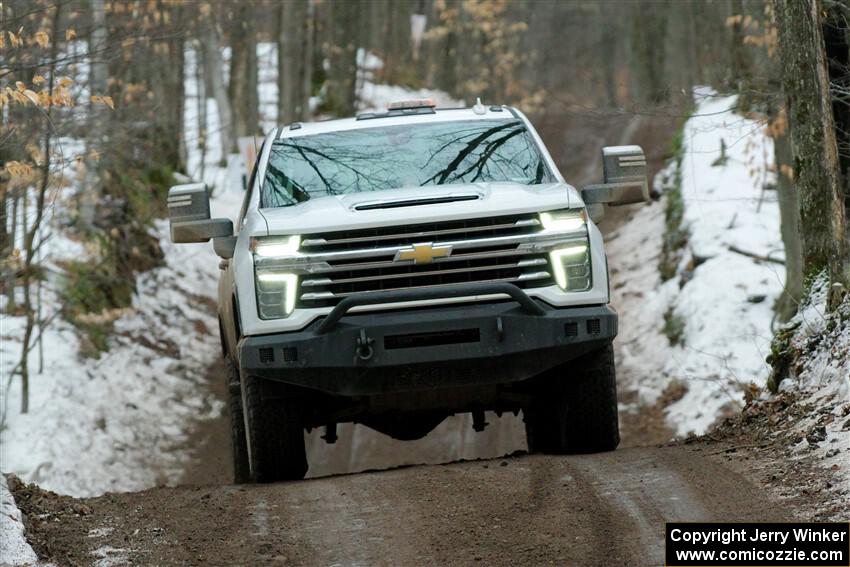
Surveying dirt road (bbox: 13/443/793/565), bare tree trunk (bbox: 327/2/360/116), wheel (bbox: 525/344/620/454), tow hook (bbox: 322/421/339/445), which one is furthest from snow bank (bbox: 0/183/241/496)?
bare tree trunk (bbox: 327/2/360/116)

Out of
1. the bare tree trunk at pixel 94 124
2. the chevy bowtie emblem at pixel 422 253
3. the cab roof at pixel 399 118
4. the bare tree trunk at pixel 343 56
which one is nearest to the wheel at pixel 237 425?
the cab roof at pixel 399 118

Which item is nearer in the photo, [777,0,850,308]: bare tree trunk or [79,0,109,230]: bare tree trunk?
[777,0,850,308]: bare tree trunk

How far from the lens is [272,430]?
7785 mm

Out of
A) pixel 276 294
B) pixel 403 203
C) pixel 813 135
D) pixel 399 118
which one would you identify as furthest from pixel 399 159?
pixel 813 135

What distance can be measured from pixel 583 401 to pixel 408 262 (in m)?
1.52

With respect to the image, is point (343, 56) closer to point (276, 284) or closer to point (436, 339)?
point (276, 284)

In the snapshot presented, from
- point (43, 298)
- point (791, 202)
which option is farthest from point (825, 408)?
point (43, 298)

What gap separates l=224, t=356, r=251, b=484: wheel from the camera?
8.67 meters

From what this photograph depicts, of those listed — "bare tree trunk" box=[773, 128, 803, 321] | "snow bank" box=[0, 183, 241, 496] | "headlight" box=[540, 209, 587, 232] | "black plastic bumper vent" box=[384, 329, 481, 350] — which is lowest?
"snow bank" box=[0, 183, 241, 496]

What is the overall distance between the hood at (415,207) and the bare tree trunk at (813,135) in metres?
2.47

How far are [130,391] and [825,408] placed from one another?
1094 centimetres

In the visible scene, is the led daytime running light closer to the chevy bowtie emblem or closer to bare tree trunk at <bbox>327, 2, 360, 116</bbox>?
the chevy bowtie emblem

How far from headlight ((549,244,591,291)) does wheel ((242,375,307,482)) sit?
5.76ft

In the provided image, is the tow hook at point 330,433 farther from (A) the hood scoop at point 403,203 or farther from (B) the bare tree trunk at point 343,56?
(B) the bare tree trunk at point 343,56
